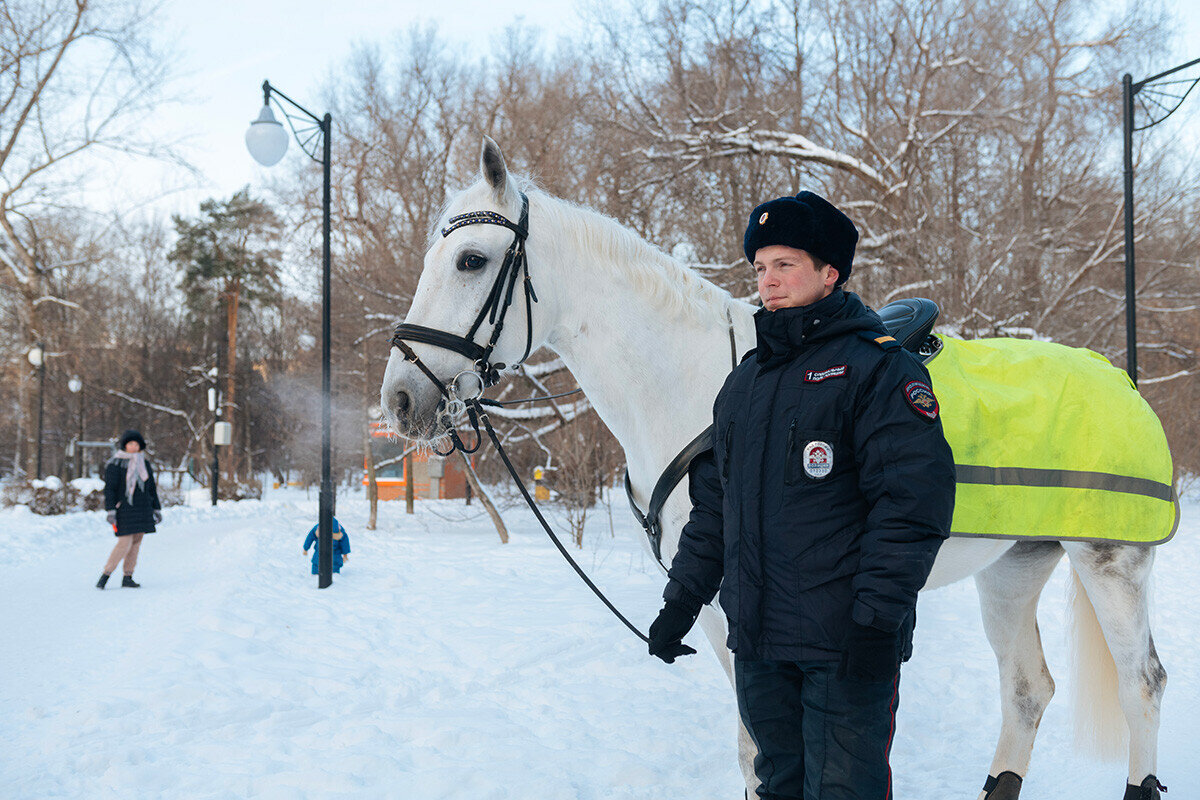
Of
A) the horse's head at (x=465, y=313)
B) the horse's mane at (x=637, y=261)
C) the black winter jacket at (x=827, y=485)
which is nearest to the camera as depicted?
the black winter jacket at (x=827, y=485)

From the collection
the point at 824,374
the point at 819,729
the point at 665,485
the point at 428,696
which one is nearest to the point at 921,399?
the point at 824,374

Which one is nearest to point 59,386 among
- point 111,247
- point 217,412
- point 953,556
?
point 111,247

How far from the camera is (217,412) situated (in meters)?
24.2

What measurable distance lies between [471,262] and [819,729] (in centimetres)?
175

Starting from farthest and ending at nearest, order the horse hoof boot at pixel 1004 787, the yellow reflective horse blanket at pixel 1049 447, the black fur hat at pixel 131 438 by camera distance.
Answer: the black fur hat at pixel 131 438, the horse hoof boot at pixel 1004 787, the yellow reflective horse blanket at pixel 1049 447

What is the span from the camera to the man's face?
1.84m

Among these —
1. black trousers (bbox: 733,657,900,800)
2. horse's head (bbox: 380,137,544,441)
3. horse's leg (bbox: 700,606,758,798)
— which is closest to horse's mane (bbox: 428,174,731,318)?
horse's head (bbox: 380,137,544,441)

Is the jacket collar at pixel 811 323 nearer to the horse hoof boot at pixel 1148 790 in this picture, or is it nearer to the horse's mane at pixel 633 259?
the horse's mane at pixel 633 259

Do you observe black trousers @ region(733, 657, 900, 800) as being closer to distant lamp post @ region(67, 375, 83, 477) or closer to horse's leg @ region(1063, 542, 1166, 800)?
horse's leg @ region(1063, 542, 1166, 800)

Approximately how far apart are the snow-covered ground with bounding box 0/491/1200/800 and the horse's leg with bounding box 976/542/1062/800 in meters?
0.37

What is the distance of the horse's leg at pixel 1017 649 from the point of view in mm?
3119

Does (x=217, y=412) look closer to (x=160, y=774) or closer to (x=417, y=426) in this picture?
(x=160, y=774)

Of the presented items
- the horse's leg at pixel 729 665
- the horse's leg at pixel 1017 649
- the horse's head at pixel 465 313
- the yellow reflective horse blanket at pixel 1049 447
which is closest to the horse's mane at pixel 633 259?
the horse's head at pixel 465 313

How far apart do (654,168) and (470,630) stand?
30.2ft
